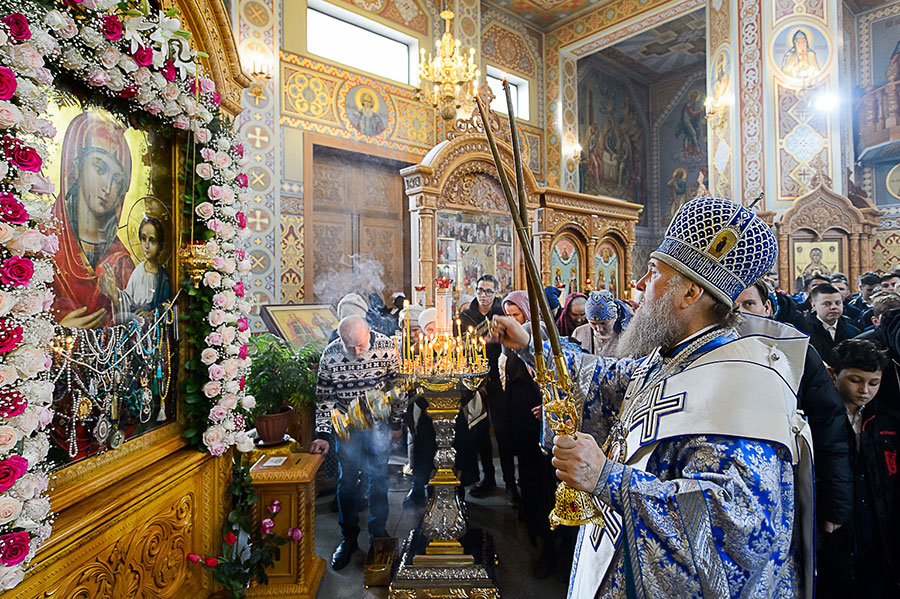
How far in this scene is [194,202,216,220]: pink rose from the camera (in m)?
2.71

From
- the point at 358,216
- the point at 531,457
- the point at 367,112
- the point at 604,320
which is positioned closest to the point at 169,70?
the point at 604,320

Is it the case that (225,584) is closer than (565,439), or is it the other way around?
(565,439)

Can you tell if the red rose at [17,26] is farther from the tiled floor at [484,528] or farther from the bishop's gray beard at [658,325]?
the tiled floor at [484,528]

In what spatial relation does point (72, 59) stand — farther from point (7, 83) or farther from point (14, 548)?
point (14, 548)

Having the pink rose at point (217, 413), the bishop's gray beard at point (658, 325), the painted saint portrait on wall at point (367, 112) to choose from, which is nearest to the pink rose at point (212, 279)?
the pink rose at point (217, 413)

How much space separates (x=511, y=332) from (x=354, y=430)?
2.13m

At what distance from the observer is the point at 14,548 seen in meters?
1.49

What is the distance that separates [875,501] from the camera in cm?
235

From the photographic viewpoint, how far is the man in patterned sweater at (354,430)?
356 centimetres

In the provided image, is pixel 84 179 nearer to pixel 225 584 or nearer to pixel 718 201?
pixel 225 584

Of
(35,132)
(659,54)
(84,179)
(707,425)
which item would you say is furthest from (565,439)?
(659,54)

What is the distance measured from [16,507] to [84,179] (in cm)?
131

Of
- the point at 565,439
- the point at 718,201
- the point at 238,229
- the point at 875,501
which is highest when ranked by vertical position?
the point at 238,229

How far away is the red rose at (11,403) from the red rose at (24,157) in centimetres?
68
